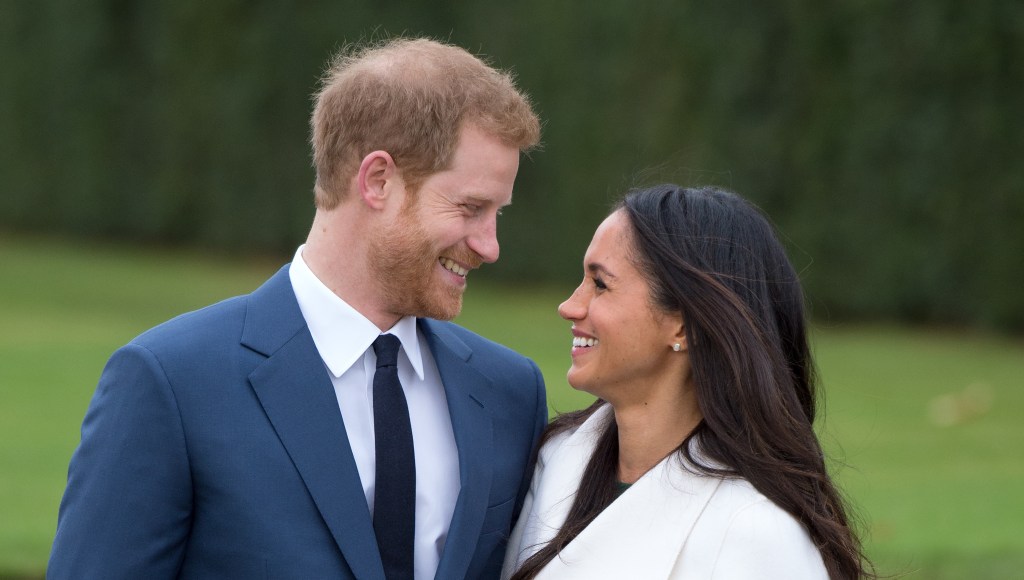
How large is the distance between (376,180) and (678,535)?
0.99m

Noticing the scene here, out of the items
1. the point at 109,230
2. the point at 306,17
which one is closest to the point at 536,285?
the point at 306,17

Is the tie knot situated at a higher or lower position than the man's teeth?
lower

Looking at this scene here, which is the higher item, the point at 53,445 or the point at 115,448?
the point at 115,448

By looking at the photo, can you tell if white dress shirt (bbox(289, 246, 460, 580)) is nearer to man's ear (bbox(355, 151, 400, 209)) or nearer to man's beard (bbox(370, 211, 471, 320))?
man's beard (bbox(370, 211, 471, 320))

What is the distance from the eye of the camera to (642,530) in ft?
9.25

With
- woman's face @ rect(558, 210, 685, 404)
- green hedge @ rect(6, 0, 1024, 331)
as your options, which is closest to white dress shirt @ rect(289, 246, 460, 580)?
woman's face @ rect(558, 210, 685, 404)

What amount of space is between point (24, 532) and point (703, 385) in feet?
13.6

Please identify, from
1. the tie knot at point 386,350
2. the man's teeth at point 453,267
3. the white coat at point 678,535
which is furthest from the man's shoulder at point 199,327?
the white coat at point 678,535

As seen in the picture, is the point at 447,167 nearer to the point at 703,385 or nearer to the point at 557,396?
the point at 703,385

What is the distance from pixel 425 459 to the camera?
286cm

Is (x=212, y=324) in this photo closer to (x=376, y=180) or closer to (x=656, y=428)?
(x=376, y=180)

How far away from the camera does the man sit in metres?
2.53

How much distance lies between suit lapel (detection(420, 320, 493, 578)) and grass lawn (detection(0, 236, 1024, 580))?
536 millimetres

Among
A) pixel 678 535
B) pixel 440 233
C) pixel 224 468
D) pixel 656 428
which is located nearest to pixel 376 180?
pixel 440 233
